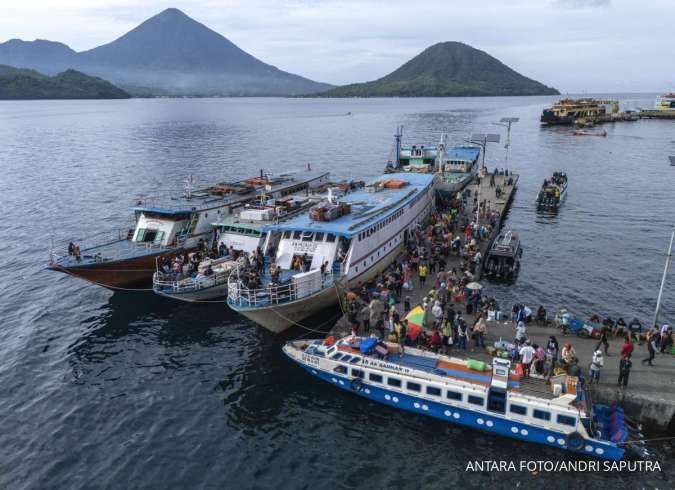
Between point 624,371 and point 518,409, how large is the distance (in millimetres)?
5215

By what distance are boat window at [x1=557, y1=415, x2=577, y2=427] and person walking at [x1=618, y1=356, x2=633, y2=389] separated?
3.62 metres

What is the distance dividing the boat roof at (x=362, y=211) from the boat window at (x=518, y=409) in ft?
48.0

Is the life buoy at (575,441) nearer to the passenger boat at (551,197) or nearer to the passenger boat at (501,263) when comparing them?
the passenger boat at (501,263)

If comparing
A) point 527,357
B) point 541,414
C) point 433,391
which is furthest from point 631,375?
point 433,391

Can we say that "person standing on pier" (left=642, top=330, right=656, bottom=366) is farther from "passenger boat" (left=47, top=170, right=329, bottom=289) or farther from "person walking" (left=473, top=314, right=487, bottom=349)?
"passenger boat" (left=47, top=170, right=329, bottom=289)

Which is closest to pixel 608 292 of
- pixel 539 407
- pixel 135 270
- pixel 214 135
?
pixel 539 407

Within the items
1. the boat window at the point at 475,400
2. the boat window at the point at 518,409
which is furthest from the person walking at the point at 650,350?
the boat window at the point at 475,400

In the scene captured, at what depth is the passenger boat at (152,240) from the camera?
3600 centimetres

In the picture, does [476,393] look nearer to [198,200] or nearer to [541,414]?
[541,414]

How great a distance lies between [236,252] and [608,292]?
29.0 m

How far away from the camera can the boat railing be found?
94.2ft

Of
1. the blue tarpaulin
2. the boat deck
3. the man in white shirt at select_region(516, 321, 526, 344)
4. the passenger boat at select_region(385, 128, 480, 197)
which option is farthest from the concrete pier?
the passenger boat at select_region(385, 128, 480, 197)

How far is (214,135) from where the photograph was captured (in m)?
159

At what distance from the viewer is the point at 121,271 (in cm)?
3662
